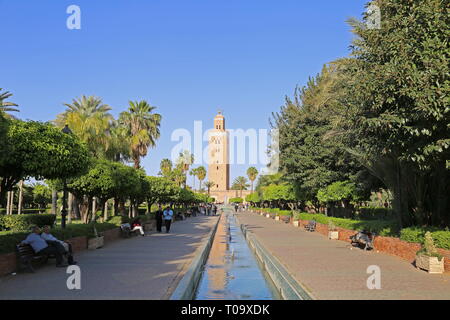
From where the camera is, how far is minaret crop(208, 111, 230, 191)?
165 meters

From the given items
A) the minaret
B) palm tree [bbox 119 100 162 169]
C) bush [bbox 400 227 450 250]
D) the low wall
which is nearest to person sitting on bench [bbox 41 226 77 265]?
the low wall

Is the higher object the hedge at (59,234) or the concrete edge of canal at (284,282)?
the hedge at (59,234)

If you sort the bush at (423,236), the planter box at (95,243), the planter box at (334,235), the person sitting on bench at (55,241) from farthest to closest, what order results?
the planter box at (334,235), the planter box at (95,243), the bush at (423,236), the person sitting on bench at (55,241)

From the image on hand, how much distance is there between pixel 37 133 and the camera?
13734 millimetres

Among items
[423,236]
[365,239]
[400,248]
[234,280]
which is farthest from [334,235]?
[234,280]

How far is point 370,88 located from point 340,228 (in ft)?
40.1

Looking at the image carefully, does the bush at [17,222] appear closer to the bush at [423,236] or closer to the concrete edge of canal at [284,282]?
the concrete edge of canal at [284,282]

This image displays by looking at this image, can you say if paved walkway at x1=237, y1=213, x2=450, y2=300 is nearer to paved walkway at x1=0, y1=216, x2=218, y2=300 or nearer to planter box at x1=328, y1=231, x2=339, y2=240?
paved walkway at x1=0, y1=216, x2=218, y2=300

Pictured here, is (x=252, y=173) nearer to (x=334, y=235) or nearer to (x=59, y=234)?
(x=334, y=235)

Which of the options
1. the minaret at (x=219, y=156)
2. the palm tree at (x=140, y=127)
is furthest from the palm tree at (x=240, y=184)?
the palm tree at (x=140, y=127)

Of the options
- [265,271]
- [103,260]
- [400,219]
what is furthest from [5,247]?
[400,219]

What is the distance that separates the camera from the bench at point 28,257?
1007 cm

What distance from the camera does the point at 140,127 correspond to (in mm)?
41406
